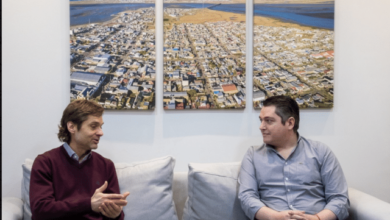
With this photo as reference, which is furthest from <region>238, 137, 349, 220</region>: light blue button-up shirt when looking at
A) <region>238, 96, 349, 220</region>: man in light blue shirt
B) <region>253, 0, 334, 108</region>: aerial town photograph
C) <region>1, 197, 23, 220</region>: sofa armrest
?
<region>1, 197, 23, 220</region>: sofa armrest

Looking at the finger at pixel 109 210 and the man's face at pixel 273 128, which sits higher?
the man's face at pixel 273 128

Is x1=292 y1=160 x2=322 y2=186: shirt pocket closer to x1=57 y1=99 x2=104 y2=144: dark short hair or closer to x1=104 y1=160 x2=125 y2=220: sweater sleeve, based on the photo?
x1=104 y1=160 x2=125 y2=220: sweater sleeve

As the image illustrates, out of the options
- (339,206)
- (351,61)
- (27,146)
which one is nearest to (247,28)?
(351,61)

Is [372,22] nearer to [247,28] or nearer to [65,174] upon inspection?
[247,28]

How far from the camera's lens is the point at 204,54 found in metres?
2.49

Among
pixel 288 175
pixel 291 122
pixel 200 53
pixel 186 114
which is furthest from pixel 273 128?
pixel 200 53

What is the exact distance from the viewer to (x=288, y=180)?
6.77 ft

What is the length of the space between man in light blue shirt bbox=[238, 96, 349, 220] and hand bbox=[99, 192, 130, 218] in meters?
0.70

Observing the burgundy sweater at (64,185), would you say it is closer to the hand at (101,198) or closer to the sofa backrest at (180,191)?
the hand at (101,198)

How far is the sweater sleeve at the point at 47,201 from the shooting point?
174cm

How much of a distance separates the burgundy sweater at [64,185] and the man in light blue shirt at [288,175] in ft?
2.64

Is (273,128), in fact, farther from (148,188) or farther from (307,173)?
(148,188)

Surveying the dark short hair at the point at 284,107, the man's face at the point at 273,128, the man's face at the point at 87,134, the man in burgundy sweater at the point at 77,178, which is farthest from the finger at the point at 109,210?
the dark short hair at the point at 284,107

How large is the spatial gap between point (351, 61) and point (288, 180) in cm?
110
